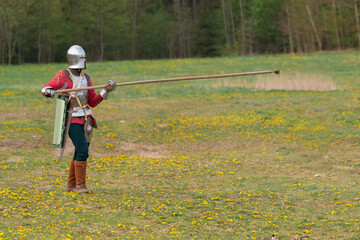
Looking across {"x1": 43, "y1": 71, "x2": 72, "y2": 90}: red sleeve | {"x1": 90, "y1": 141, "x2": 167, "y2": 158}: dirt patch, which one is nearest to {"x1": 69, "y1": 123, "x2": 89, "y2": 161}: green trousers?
{"x1": 43, "y1": 71, "x2": 72, "y2": 90}: red sleeve

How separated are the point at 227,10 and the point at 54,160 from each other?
3127 inches

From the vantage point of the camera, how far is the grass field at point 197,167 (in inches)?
328

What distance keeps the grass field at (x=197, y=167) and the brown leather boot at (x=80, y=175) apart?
207 mm

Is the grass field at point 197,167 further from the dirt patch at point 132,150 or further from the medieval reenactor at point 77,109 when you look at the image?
the medieval reenactor at point 77,109

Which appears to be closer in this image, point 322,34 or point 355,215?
point 355,215

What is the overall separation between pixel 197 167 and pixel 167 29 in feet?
249

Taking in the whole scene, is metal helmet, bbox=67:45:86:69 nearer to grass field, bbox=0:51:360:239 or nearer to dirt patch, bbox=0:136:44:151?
grass field, bbox=0:51:360:239

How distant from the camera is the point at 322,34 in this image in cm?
7175

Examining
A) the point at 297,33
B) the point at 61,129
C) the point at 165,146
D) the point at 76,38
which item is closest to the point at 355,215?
the point at 61,129

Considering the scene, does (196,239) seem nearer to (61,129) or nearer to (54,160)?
(61,129)

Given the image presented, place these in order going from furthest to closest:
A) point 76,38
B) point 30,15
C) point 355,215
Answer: point 76,38 → point 30,15 → point 355,215

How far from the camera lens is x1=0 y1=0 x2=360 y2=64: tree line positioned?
6894cm

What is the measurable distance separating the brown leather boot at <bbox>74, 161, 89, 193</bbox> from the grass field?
8.2 inches

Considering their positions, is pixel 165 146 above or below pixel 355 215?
above
